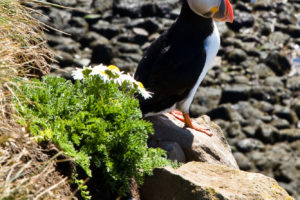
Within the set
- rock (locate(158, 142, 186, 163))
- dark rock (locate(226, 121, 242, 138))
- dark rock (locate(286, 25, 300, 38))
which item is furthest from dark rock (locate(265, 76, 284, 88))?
rock (locate(158, 142, 186, 163))

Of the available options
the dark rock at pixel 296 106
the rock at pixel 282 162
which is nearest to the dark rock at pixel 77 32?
the rock at pixel 282 162

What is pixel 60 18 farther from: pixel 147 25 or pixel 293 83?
pixel 293 83

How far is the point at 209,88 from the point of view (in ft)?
Result: 58.5

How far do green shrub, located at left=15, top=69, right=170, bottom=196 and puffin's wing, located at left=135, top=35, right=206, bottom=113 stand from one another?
176cm

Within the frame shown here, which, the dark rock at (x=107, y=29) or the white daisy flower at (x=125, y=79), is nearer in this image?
the white daisy flower at (x=125, y=79)

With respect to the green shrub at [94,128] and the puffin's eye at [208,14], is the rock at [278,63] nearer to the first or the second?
the puffin's eye at [208,14]

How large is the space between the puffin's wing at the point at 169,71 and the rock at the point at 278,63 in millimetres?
13674

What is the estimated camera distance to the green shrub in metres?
3.40

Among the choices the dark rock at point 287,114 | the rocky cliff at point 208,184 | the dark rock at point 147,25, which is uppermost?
the rocky cliff at point 208,184

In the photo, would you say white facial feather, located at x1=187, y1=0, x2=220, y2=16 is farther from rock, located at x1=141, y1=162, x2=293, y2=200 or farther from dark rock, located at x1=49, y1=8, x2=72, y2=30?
dark rock, located at x1=49, y1=8, x2=72, y2=30

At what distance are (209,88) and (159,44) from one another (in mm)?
12194

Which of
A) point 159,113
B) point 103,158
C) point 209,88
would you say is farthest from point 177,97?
point 209,88

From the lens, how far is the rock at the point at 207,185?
336cm

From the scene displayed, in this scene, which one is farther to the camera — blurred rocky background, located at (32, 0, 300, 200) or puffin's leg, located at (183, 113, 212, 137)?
blurred rocky background, located at (32, 0, 300, 200)
